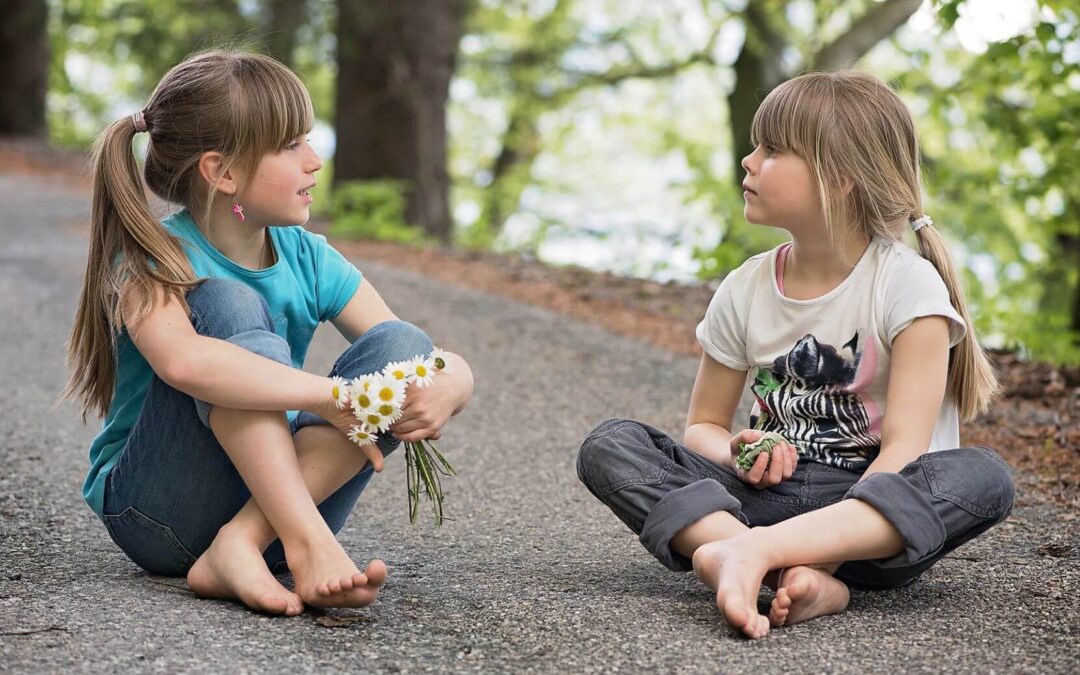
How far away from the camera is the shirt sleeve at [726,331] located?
2633mm

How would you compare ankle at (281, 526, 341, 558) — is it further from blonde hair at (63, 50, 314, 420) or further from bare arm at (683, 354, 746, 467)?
bare arm at (683, 354, 746, 467)

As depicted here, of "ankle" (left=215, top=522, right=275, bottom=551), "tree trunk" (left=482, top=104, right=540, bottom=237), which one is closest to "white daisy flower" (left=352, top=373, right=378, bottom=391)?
"ankle" (left=215, top=522, right=275, bottom=551)

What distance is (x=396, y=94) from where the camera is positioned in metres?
9.30

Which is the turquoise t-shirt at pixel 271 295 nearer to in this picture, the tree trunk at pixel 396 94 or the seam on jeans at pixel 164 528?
the seam on jeans at pixel 164 528

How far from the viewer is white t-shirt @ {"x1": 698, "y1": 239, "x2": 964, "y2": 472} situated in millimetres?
2439


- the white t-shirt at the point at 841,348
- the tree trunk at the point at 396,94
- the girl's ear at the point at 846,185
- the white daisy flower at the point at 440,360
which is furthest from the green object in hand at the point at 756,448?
the tree trunk at the point at 396,94

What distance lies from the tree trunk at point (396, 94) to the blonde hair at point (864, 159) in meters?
7.04

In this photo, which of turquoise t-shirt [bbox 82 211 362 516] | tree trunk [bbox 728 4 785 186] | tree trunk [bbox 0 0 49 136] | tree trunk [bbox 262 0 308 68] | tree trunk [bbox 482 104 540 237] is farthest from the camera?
tree trunk [bbox 482 104 540 237]

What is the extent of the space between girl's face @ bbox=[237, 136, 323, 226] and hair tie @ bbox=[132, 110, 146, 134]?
27 cm

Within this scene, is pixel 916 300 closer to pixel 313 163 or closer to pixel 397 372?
pixel 397 372

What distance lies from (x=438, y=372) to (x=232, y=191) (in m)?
0.60

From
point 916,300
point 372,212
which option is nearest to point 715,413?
point 916,300

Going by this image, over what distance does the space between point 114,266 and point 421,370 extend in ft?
2.22

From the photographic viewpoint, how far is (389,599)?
238 cm
